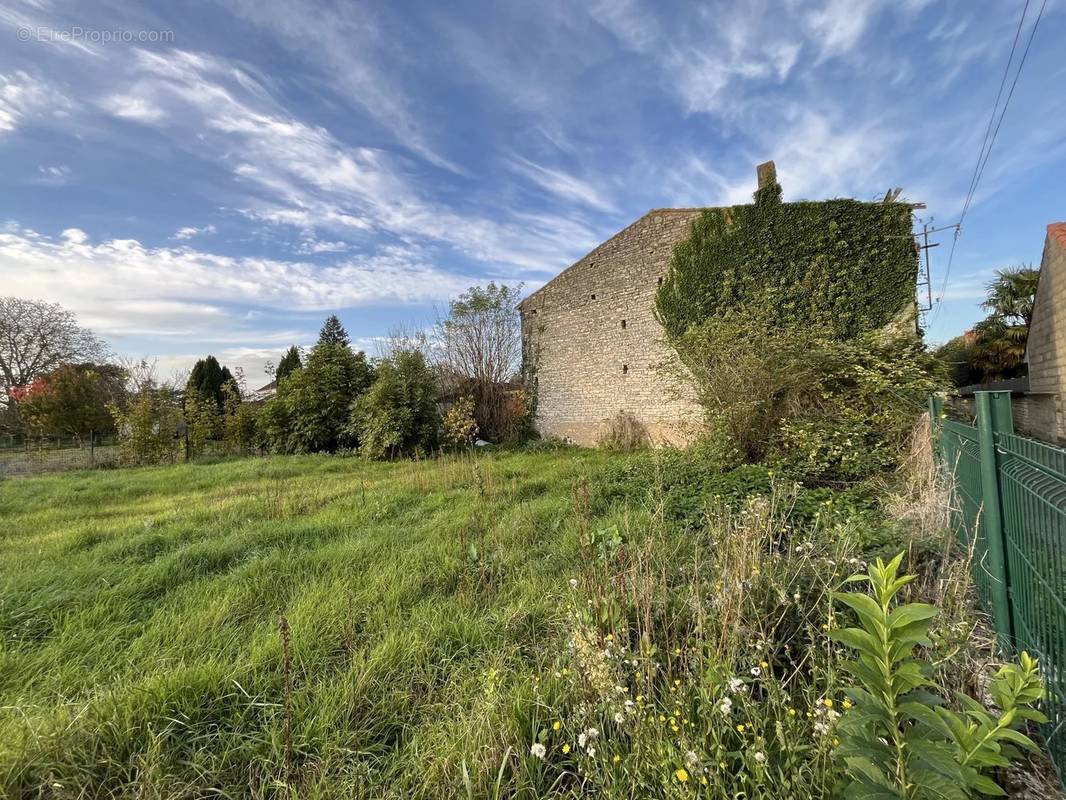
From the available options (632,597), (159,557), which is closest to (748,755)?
(632,597)

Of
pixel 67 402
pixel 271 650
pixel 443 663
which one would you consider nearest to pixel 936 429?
pixel 443 663

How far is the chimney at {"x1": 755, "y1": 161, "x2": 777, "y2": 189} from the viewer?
9.38 metres

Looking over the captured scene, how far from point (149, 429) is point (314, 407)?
4.04 meters

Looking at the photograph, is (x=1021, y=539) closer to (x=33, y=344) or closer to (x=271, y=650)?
(x=271, y=650)

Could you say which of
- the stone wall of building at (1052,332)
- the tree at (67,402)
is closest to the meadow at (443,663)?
the stone wall of building at (1052,332)

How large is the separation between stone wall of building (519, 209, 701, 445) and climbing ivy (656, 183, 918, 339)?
3.87 feet

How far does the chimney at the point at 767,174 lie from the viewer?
9383 mm

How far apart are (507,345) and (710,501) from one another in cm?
1334

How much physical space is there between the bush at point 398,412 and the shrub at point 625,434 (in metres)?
4.92

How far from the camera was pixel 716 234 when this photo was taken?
32.7 ft

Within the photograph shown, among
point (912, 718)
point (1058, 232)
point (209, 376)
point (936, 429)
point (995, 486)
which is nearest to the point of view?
point (912, 718)

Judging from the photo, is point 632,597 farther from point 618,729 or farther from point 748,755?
point 748,755

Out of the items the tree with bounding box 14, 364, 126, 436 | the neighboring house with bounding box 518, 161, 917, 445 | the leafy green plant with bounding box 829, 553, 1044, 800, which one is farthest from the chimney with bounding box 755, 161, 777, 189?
the tree with bounding box 14, 364, 126, 436

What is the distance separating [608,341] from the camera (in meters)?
12.6
